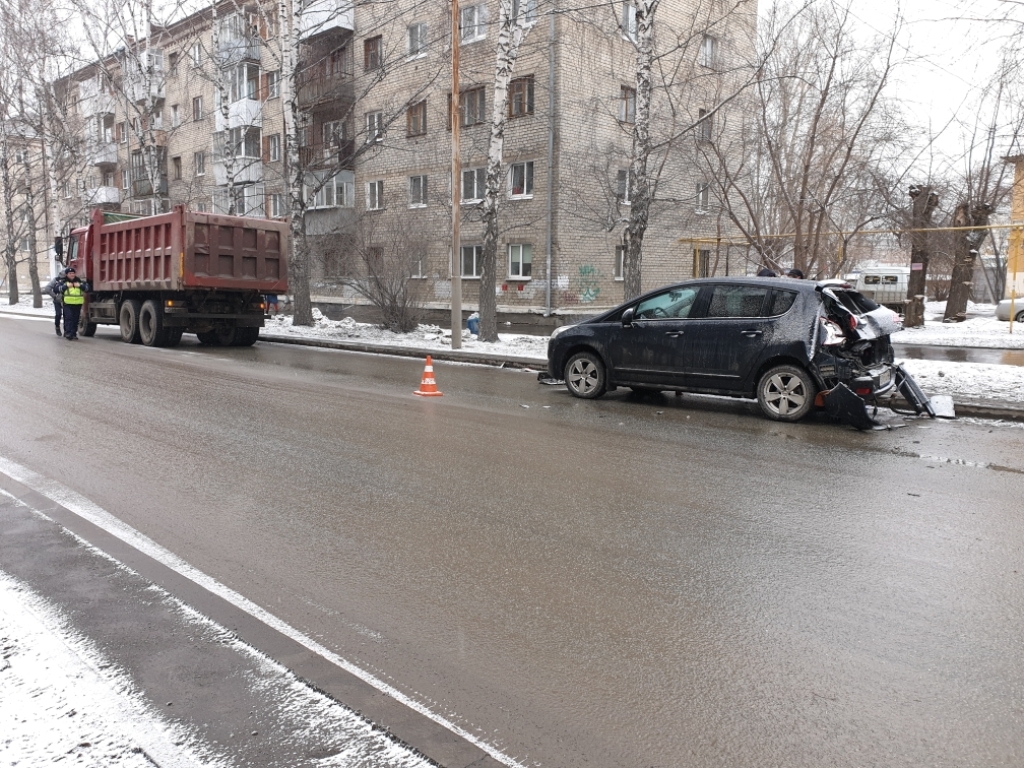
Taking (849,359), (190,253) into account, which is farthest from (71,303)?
(849,359)

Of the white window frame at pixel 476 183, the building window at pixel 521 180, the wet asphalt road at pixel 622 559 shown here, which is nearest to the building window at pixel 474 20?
the white window frame at pixel 476 183

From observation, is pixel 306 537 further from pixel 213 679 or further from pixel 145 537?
pixel 213 679

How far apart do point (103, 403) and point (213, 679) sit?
24.6 ft

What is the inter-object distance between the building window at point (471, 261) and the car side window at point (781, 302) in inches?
824

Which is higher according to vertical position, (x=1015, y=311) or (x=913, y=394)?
(x=1015, y=311)

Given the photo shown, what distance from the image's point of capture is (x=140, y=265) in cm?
1767

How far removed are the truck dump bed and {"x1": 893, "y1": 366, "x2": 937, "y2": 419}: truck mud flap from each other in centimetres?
1337

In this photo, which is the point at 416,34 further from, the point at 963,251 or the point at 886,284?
the point at 886,284

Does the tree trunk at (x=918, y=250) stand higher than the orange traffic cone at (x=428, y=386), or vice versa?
the tree trunk at (x=918, y=250)

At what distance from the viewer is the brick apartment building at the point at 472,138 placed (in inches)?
968

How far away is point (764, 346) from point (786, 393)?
587mm

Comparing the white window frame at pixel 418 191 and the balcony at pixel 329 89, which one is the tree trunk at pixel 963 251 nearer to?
the white window frame at pixel 418 191

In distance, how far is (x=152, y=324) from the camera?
17.7 meters

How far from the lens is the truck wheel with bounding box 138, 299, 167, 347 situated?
1758 centimetres
